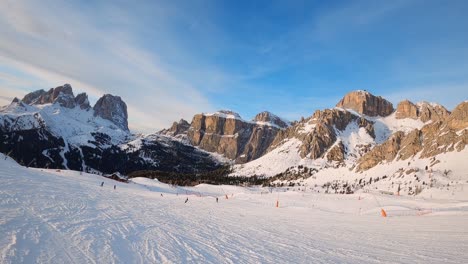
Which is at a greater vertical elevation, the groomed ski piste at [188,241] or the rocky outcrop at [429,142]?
the rocky outcrop at [429,142]

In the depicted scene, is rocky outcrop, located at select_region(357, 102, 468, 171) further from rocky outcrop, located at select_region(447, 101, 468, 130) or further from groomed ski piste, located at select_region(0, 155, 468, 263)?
groomed ski piste, located at select_region(0, 155, 468, 263)

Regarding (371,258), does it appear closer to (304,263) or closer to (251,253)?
(304,263)

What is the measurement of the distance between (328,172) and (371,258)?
192831 mm

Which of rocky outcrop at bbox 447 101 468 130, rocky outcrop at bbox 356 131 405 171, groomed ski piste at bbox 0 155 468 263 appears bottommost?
groomed ski piste at bbox 0 155 468 263

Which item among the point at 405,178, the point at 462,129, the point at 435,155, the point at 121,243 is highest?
the point at 462,129

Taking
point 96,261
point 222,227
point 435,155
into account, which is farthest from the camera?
point 435,155

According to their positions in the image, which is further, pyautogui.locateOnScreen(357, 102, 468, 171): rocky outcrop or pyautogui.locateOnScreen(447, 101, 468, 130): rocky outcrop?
pyautogui.locateOnScreen(447, 101, 468, 130): rocky outcrop

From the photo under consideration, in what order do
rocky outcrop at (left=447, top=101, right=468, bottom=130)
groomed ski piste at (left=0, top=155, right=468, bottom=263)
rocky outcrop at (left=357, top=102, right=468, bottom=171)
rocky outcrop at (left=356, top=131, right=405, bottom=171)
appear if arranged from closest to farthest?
1. groomed ski piste at (left=0, top=155, right=468, bottom=263)
2. rocky outcrop at (left=357, top=102, right=468, bottom=171)
3. rocky outcrop at (left=447, top=101, right=468, bottom=130)
4. rocky outcrop at (left=356, top=131, right=405, bottom=171)

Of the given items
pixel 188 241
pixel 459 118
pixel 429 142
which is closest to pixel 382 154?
pixel 429 142

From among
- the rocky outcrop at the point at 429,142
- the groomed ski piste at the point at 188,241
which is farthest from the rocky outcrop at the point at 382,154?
the groomed ski piste at the point at 188,241

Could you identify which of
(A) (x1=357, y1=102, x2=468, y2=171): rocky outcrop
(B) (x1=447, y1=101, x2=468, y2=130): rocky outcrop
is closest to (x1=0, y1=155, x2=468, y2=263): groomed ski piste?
(A) (x1=357, y1=102, x2=468, y2=171): rocky outcrop

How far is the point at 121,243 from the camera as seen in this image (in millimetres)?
10289

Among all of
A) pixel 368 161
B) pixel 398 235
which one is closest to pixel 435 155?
pixel 368 161

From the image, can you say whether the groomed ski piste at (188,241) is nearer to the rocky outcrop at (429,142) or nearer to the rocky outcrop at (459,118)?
the rocky outcrop at (429,142)
